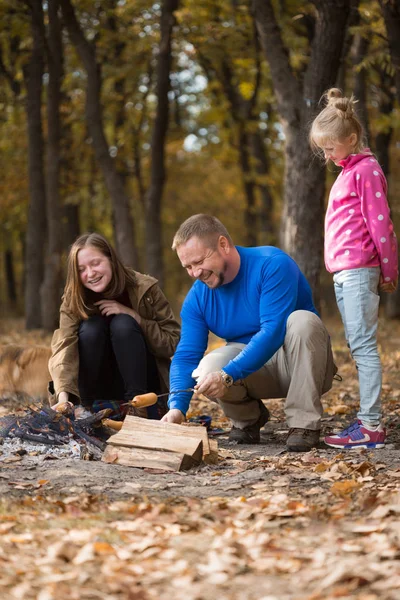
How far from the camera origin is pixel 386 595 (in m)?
2.59

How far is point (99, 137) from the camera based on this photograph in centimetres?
1282

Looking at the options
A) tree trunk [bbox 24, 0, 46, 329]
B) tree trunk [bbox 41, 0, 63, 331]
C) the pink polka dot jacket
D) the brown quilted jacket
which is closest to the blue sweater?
the pink polka dot jacket

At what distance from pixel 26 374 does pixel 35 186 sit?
26.2ft

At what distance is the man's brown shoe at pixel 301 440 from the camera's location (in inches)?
192

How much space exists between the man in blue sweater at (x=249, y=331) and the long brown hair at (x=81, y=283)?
2.28 feet

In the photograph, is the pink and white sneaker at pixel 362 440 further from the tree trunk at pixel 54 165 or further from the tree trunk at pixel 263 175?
the tree trunk at pixel 263 175

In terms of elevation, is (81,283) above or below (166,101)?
below

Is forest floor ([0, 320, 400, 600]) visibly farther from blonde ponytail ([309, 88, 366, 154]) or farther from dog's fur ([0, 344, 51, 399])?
dog's fur ([0, 344, 51, 399])

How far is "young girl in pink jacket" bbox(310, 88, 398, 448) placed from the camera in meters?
4.84

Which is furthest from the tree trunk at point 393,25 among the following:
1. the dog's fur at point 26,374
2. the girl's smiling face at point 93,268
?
the dog's fur at point 26,374

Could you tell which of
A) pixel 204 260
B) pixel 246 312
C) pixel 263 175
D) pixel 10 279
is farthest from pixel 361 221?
pixel 10 279

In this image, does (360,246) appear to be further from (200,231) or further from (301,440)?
(301,440)

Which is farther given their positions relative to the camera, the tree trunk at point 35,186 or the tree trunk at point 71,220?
the tree trunk at point 71,220

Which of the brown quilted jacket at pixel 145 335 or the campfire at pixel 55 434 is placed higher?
the brown quilted jacket at pixel 145 335
